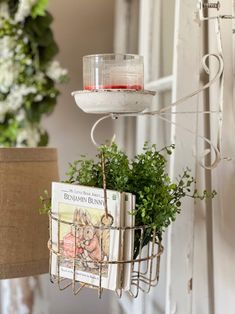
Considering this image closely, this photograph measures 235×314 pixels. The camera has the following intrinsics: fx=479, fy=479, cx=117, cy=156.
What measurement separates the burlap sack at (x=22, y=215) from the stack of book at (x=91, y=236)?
0.52ft

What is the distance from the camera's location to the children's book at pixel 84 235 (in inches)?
27.6

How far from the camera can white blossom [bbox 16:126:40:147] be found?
4.43 feet

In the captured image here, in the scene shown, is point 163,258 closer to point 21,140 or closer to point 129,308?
point 129,308

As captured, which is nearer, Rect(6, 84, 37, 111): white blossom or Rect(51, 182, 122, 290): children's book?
Rect(51, 182, 122, 290): children's book

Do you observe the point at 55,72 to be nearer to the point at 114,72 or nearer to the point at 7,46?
the point at 7,46

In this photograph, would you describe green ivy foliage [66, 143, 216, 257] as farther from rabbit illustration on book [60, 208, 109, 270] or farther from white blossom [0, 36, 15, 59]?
white blossom [0, 36, 15, 59]

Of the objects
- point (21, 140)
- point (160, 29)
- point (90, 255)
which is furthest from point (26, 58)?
point (90, 255)

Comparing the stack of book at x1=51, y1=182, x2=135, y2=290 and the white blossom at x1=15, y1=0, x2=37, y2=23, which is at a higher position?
the white blossom at x1=15, y1=0, x2=37, y2=23

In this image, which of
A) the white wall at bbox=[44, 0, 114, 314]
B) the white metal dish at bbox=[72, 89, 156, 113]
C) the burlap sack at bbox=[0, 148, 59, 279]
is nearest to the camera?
the white metal dish at bbox=[72, 89, 156, 113]

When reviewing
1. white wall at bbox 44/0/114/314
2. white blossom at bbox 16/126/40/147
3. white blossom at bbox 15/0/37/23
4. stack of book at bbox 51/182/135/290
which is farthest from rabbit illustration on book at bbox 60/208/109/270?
white wall at bbox 44/0/114/314

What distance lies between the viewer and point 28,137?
4.46 feet

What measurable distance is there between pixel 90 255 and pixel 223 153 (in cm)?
27

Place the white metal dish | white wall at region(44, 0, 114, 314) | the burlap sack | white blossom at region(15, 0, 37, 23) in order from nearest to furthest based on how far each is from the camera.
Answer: the white metal dish < the burlap sack < white blossom at region(15, 0, 37, 23) < white wall at region(44, 0, 114, 314)

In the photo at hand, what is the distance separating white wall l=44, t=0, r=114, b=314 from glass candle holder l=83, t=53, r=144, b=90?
871 mm
